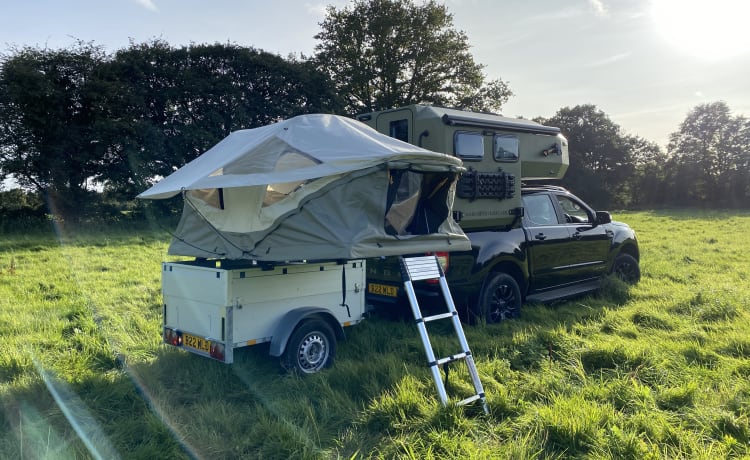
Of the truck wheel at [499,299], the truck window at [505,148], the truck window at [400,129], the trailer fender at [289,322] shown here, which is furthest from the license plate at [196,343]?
the truck window at [505,148]

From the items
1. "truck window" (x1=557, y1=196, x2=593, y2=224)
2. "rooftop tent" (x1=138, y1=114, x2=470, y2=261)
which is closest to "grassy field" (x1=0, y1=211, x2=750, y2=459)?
"rooftop tent" (x1=138, y1=114, x2=470, y2=261)

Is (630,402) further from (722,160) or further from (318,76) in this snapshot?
(722,160)

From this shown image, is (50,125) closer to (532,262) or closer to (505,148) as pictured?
(505,148)

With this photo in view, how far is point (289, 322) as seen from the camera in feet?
14.8

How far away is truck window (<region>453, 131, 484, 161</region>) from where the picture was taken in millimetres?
6344

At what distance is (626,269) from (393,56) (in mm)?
23949

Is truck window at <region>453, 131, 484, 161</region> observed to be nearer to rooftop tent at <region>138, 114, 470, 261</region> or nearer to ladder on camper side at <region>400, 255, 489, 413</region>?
rooftop tent at <region>138, 114, 470, 261</region>

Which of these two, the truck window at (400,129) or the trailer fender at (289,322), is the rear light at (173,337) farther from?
the truck window at (400,129)

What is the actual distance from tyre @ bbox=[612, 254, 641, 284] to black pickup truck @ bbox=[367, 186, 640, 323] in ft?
0.05

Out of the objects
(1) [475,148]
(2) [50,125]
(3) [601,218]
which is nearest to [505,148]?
(1) [475,148]

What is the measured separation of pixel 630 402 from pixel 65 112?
2206 centimetres

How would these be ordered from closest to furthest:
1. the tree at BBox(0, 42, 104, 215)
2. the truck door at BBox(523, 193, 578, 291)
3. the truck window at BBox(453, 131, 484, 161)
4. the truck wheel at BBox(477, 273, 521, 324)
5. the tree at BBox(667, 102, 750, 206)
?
the truck wheel at BBox(477, 273, 521, 324)
the truck window at BBox(453, 131, 484, 161)
the truck door at BBox(523, 193, 578, 291)
the tree at BBox(0, 42, 104, 215)
the tree at BBox(667, 102, 750, 206)

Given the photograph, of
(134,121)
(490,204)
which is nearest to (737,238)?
(490,204)

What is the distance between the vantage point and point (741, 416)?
3.59 m
